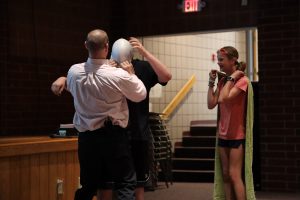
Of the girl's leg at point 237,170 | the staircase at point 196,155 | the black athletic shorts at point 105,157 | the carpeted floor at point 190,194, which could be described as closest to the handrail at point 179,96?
the staircase at point 196,155

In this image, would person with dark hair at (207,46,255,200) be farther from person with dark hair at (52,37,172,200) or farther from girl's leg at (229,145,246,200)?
person with dark hair at (52,37,172,200)

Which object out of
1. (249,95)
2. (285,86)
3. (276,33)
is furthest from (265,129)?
(249,95)

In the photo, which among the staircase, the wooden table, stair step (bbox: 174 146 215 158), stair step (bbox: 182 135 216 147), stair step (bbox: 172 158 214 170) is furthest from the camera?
stair step (bbox: 182 135 216 147)

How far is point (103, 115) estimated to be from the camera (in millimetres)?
3283

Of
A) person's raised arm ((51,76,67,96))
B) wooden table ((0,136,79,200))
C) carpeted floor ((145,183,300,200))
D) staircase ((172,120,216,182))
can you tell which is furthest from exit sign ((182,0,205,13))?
person's raised arm ((51,76,67,96))

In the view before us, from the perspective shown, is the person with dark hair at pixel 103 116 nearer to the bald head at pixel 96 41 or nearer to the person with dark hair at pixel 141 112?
the bald head at pixel 96 41

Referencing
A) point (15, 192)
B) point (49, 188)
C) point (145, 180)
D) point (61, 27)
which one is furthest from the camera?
point (61, 27)

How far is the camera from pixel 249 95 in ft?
14.9

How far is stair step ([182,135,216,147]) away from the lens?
28.7ft

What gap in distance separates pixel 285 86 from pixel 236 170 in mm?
2704

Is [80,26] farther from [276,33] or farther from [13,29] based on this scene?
[276,33]

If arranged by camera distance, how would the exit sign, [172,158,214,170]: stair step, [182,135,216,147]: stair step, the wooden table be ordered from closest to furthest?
the wooden table < the exit sign < [172,158,214,170]: stair step < [182,135,216,147]: stair step

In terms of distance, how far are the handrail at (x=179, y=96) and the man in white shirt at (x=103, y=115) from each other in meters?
5.57

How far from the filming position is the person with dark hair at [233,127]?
4.45 m
